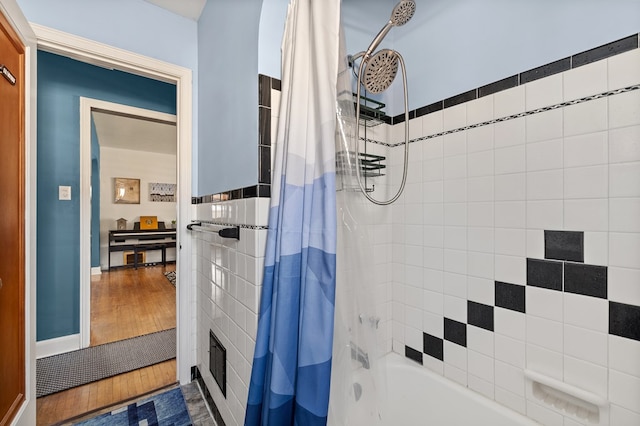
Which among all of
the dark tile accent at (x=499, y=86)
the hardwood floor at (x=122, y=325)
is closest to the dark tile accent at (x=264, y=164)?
the dark tile accent at (x=499, y=86)

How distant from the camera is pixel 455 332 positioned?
115cm

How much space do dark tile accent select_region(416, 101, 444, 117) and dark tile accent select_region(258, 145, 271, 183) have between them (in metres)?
0.76

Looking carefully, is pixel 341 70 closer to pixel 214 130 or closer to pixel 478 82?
pixel 478 82

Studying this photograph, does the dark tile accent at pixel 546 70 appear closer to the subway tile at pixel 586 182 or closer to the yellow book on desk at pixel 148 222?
the subway tile at pixel 586 182

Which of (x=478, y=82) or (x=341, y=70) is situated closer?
(x=341, y=70)

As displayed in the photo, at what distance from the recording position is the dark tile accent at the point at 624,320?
754 mm

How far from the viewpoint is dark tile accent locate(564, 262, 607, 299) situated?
0.80 m

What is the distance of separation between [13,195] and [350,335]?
1.50 meters

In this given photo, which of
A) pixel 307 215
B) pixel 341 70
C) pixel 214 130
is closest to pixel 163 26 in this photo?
pixel 214 130

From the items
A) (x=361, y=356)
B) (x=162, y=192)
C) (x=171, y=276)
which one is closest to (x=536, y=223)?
(x=361, y=356)

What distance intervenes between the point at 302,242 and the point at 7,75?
1.38 meters

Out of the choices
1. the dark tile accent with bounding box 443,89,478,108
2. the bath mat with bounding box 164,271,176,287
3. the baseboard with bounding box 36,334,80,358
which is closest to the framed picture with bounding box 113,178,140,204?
the bath mat with bounding box 164,271,176,287

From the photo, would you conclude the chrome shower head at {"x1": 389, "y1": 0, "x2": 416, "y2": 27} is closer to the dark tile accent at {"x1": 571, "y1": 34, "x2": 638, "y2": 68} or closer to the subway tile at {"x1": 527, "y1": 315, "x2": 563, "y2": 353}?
the dark tile accent at {"x1": 571, "y1": 34, "x2": 638, "y2": 68}

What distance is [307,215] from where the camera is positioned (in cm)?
90
